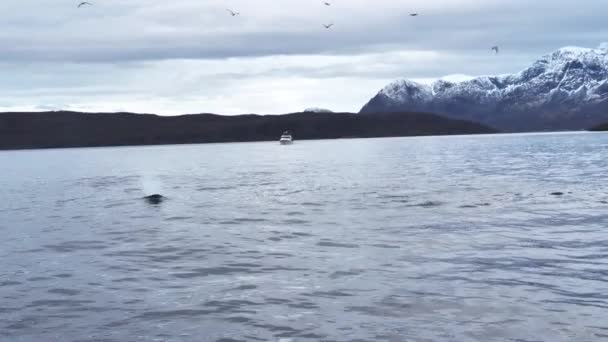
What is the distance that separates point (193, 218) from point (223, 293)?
17.9 m

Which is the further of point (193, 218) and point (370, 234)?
point (193, 218)

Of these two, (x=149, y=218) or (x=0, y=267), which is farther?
(x=149, y=218)

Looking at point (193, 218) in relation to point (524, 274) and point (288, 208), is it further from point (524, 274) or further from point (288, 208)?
point (524, 274)

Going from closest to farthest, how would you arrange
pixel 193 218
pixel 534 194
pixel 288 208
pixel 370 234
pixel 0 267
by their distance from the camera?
pixel 0 267 < pixel 370 234 < pixel 193 218 < pixel 288 208 < pixel 534 194

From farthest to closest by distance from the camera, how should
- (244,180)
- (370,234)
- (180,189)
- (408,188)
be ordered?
(244,180) < (180,189) < (408,188) < (370,234)

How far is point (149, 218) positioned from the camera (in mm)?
37344

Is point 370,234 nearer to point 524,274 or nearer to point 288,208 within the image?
point 524,274

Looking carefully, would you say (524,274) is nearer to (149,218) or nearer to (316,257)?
(316,257)

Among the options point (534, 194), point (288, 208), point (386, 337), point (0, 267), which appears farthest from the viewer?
point (534, 194)

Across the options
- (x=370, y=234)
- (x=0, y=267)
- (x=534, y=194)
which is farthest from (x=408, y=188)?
(x=0, y=267)

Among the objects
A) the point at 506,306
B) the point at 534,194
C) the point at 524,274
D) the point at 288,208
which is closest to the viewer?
the point at 506,306

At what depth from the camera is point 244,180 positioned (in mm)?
66812

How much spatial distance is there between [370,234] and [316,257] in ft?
17.6

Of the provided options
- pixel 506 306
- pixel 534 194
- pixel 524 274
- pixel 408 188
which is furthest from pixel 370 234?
pixel 408 188
